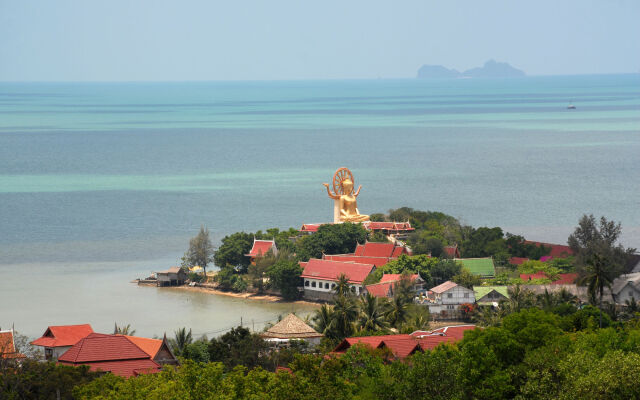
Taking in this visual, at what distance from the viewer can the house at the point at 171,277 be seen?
48.3 metres

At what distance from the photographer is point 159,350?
2991 centimetres

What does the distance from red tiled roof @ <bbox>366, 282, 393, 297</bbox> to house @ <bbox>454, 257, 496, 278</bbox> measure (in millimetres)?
4665

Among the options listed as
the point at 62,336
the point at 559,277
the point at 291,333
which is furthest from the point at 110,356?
the point at 559,277

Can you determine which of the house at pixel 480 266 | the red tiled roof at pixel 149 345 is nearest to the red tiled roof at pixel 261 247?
the house at pixel 480 266

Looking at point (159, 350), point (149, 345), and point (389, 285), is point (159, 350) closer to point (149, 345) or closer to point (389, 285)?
point (149, 345)

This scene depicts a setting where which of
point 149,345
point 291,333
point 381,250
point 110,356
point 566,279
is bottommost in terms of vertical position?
point 291,333

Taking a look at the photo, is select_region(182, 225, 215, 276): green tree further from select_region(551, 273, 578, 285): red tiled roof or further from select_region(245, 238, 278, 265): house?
select_region(551, 273, 578, 285): red tiled roof

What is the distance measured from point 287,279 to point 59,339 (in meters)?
14.3

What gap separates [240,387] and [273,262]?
80.1ft

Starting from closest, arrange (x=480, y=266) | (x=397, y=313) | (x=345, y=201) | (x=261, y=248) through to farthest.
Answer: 1. (x=397, y=313)
2. (x=480, y=266)
3. (x=261, y=248)
4. (x=345, y=201)

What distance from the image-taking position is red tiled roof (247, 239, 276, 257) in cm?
4894

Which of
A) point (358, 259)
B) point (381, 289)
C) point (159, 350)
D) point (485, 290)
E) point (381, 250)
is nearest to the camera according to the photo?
point (159, 350)

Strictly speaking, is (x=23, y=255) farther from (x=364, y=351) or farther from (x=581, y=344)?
(x=581, y=344)

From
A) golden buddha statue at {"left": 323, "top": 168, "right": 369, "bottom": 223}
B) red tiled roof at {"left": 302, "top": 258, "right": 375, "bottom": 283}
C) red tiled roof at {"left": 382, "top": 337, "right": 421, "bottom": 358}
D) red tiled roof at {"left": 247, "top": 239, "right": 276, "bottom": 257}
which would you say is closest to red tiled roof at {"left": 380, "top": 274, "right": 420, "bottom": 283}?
red tiled roof at {"left": 302, "top": 258, "right": 375, "bottom": 283}
